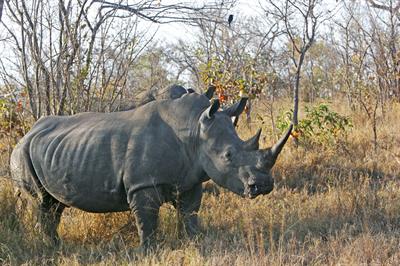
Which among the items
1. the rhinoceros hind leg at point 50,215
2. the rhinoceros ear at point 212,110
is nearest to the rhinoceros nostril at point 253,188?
the rhinoceros ear at point 212,110

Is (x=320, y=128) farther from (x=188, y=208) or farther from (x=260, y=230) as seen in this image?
(x=188, y=208)

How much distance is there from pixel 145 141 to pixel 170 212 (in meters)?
0.70

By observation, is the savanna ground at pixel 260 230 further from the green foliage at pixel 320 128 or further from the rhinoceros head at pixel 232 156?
the green foliage at pixel 320 128

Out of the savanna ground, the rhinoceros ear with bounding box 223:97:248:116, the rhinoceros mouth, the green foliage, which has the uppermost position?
the rhinoceros ear with bounding box 223:97:248:116

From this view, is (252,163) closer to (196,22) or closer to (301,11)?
(196,22)

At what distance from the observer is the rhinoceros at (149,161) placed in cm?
412

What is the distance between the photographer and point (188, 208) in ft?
14.9

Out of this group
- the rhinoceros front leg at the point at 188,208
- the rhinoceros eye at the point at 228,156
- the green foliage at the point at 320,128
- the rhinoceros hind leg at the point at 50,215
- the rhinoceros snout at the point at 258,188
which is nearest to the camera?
the rhinoceros snout at the point at 258,188

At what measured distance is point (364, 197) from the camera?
544 cm

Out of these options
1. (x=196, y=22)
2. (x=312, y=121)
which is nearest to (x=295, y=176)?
(x=312, y=121)

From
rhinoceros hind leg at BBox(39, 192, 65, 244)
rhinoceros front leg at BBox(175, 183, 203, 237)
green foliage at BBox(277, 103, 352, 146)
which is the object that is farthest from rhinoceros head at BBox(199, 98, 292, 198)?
green foliage at BBox(277, 103, 352, 146)

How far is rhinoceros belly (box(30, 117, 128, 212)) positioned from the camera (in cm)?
436

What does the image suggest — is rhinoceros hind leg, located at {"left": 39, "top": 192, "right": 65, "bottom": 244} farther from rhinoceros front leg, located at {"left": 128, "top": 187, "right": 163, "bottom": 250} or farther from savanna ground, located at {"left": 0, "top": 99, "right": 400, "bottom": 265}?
rhinoceros front leg, located at {"left": 128, "top": 187, "right": 163, "bottom": 250}

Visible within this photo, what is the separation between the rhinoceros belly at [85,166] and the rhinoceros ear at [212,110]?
65cm
